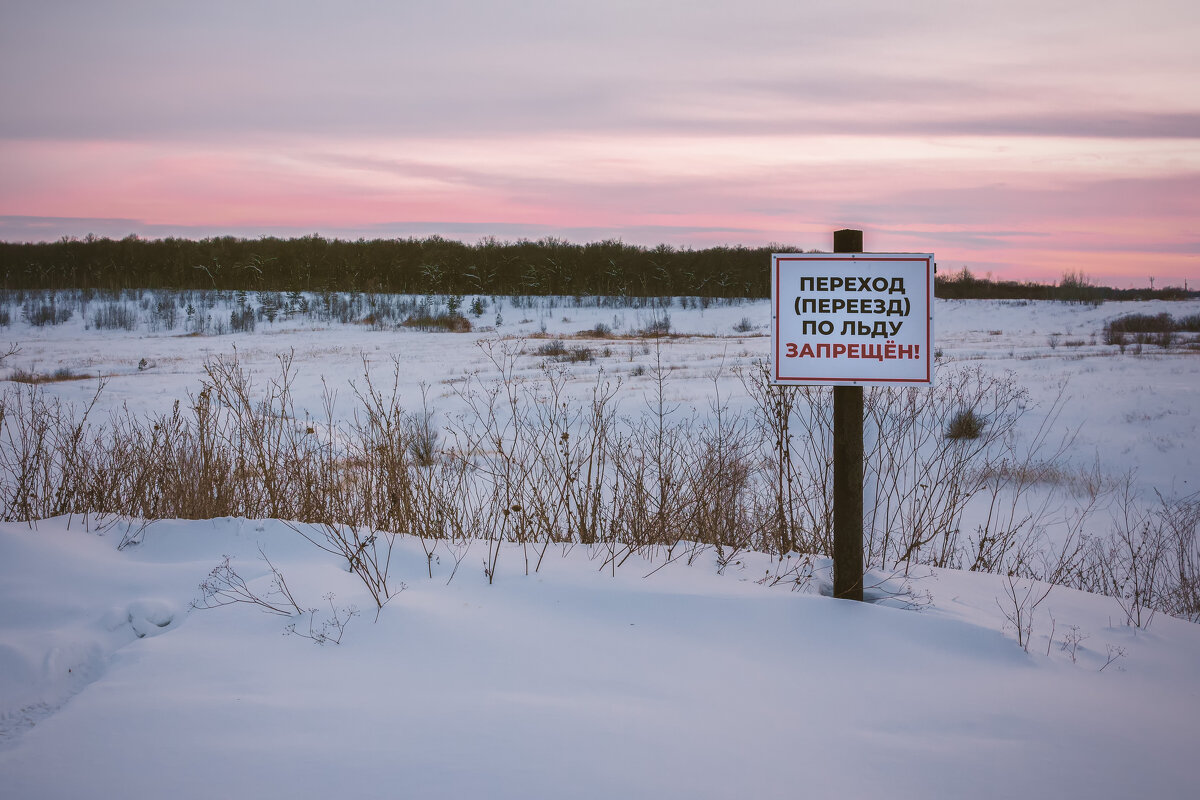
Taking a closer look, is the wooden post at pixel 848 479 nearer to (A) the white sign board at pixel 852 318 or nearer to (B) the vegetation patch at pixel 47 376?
(A) the white sign board at pixel 852 318

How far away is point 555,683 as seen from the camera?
2.81m

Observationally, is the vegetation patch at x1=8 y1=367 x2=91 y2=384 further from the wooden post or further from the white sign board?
the wooden post

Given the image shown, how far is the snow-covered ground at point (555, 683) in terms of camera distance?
2.27m

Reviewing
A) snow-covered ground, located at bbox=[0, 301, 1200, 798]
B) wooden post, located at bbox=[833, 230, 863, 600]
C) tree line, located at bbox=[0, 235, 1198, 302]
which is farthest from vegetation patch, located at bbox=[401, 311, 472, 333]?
wooden post, located at bbox=[833, 230, 863, 600]

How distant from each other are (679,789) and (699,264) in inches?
1391

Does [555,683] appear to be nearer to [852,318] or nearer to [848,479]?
[848,479]

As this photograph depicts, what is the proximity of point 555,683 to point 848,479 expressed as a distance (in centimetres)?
174

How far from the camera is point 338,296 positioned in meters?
26.7

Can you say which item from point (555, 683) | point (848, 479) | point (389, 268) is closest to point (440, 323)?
point (389, 268)

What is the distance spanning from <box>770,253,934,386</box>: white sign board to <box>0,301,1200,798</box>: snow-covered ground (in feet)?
3.88

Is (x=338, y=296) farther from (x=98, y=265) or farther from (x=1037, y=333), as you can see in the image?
(x=1037, y=333)

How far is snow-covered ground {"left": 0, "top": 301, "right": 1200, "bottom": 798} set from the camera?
7.45ft

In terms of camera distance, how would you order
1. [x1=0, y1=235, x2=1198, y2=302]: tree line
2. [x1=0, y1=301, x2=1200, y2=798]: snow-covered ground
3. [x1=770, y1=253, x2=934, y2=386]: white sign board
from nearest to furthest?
[x1=0, y1=301, x2=1200, y2=798]: snow-covered ground → [x1=770, y1=253, x2=934, y2=386]: white sign board → [x1=0, y1=235, x2=1198, y2=302]: tree line

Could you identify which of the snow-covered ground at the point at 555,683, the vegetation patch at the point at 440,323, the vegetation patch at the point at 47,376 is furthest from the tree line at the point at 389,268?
the snow-covered ground at the point at 555,683
